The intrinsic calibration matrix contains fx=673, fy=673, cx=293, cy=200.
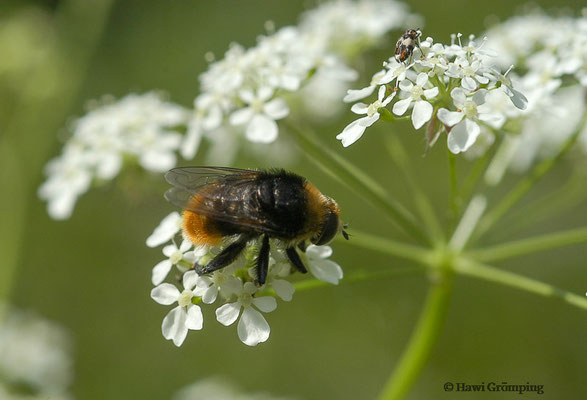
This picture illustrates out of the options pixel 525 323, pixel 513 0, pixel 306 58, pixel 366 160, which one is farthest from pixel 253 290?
pixel 513 0

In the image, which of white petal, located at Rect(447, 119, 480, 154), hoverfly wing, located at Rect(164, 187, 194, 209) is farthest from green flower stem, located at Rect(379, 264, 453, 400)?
hoverfly wing, located at Rect(164, 187, 194, 209)

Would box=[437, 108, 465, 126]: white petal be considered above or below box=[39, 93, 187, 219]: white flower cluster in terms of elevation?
below

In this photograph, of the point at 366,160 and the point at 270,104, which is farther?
the point at 366,160

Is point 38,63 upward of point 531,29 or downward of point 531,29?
upward

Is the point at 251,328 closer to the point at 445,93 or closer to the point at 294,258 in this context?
the point at 294,258

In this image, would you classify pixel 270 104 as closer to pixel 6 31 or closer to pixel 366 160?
pixel 6 31

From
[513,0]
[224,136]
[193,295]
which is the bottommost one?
[193,295]

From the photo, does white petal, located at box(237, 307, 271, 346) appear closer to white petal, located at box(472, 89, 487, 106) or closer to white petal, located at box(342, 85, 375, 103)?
white petal, located at box(342, 85, 375, 103)
